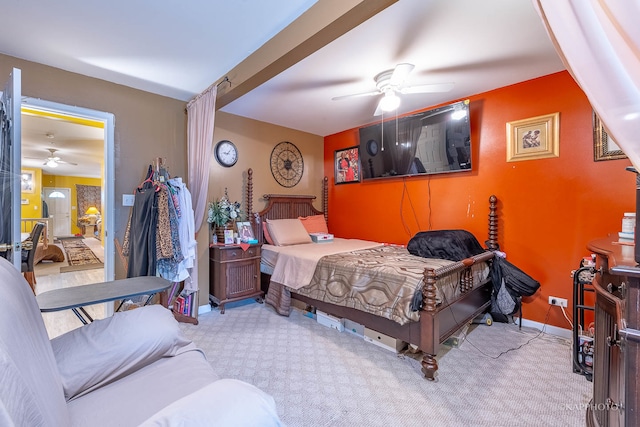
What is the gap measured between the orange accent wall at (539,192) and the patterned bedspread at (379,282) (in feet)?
1.82

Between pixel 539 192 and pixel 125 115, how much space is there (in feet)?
13.9

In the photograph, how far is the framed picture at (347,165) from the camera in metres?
4.37

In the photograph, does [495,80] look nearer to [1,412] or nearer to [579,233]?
[579,233]

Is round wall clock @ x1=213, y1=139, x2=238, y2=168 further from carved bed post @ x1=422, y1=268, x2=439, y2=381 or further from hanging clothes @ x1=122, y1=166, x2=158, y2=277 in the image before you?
carved bed post @ x1=422, y1=268, x2=439, y2=381

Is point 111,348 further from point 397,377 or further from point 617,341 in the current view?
point 617,341

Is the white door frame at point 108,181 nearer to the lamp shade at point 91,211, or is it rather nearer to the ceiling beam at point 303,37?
the ceiling beam at point 303,37

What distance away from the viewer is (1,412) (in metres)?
0.46

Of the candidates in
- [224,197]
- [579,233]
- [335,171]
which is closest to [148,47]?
[224,197]

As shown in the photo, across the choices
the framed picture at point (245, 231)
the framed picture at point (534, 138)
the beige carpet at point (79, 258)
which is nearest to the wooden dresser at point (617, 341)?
the framed picture at point (534, 138)

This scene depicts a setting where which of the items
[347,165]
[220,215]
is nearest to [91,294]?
[220,215]

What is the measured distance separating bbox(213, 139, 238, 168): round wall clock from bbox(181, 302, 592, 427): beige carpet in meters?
1.99

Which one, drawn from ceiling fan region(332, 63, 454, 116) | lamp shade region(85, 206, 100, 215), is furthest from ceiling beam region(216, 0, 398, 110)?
lamp shade region(85, 206, 100, 215)

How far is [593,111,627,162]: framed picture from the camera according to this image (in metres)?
2.32

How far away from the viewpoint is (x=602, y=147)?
93.6 inches
